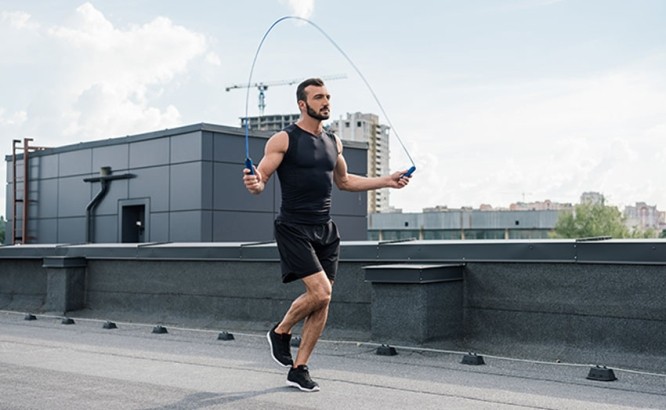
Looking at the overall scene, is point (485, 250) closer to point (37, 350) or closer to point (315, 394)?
point (315, 394)

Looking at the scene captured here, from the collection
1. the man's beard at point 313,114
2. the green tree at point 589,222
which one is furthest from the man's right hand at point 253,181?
the green tree at point 589,222

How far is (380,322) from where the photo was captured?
8.28m

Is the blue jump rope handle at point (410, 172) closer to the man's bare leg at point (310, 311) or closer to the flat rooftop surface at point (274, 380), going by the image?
the man's bare leg at point (310, 311)

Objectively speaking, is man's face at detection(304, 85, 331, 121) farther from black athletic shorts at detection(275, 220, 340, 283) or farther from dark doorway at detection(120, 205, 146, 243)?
dark doorway at detection(120, 205, 146, 243)

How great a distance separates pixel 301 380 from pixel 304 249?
3.09 feet

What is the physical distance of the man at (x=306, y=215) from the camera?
6.11 m

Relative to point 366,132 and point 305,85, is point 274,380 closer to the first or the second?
point 305,85

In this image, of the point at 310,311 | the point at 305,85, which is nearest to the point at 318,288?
the point at 310,311

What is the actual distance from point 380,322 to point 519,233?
119 metres

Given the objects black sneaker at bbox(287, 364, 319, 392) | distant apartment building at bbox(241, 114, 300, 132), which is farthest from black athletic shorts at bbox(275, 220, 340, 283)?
distant apartment building at bbox(241, 114, 300, 132)

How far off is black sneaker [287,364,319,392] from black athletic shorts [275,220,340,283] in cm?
65

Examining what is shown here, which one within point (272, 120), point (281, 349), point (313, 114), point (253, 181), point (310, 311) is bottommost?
point (281, 349)

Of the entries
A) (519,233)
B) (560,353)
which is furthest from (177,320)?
(519,233)

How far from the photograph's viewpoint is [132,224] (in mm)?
35250
